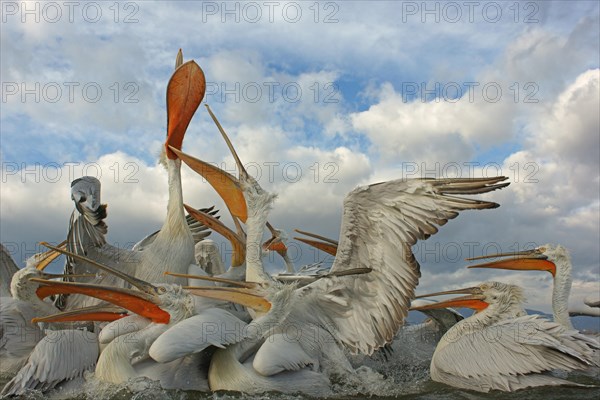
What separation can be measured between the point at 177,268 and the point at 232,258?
29.3 inches

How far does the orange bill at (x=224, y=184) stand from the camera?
488 cm

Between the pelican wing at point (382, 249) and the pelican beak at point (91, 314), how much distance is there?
56.5 inches

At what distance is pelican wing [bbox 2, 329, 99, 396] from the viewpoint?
391 centimetres

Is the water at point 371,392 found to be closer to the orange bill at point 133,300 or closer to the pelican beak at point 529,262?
the orange bill at point 133,300

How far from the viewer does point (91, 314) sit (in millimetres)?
4379

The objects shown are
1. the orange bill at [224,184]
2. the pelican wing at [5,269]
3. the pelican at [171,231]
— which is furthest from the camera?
the pelican wing at [5,269]

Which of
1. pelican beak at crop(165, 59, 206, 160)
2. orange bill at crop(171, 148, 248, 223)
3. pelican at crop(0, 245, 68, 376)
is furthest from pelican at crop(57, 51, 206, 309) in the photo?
orange bill at crop(171, 148, 248, 223)

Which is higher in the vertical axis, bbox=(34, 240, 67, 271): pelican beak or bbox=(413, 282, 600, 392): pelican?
bbox=(34, 240, 67, 271): pelican beak

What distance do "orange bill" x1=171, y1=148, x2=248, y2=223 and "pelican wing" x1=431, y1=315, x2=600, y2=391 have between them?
6.55ft

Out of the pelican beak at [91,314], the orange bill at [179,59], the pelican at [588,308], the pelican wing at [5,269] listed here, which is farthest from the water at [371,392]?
the orange bill at [179,59]

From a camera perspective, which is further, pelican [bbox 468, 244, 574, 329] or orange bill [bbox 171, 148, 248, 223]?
pelican [bbox 468, 244, 574, 329]

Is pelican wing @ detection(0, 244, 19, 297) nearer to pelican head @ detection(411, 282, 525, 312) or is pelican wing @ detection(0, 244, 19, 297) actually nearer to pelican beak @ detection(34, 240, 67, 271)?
pelican beak @ detection(34, 240, 67, 271)

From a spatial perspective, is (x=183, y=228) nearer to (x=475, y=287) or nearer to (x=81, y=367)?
(x=81, y=367)

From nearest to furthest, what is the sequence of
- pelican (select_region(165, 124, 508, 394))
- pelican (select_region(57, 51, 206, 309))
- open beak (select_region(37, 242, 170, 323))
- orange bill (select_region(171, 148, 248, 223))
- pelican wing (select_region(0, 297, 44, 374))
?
open beak (select_region(37, 242, 170, 323)), pelican (select_region(165, 124, 508, 394)), pelican wing (select_region(0, 297, 44, 374)), orange bill (select_region(171, 148, 248, 223)), pelican (select_region(57, 51, 206, 309))
